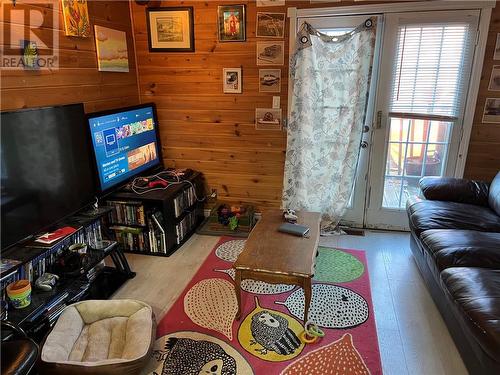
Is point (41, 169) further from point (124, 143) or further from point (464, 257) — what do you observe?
point (464, 257)

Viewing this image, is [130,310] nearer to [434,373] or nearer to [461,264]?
[434,373]

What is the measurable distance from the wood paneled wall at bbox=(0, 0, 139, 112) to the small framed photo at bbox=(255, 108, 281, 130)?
4.30 ft

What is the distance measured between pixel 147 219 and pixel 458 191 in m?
2.63

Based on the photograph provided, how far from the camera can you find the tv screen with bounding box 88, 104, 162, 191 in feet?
9.15

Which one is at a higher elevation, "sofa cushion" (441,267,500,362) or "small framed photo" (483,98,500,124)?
"small framed photo" (483,98,500,124)

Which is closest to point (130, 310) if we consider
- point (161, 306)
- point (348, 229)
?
point (161, 306)

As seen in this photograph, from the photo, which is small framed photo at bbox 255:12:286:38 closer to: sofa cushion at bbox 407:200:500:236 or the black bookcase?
the black bookcase

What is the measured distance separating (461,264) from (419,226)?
1.74 feet

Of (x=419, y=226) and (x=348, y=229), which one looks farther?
(x=348, y=229)

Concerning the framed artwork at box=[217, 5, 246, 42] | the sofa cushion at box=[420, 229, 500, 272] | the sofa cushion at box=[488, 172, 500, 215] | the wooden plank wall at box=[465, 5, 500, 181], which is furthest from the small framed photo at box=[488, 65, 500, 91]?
the framed artwork at box=[217, 5, 246, 42]

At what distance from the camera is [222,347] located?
2004 mm

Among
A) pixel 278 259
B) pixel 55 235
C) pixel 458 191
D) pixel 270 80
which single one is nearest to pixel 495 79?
pixel 458 191

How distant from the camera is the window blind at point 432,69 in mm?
2889

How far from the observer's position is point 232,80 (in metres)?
3.39
